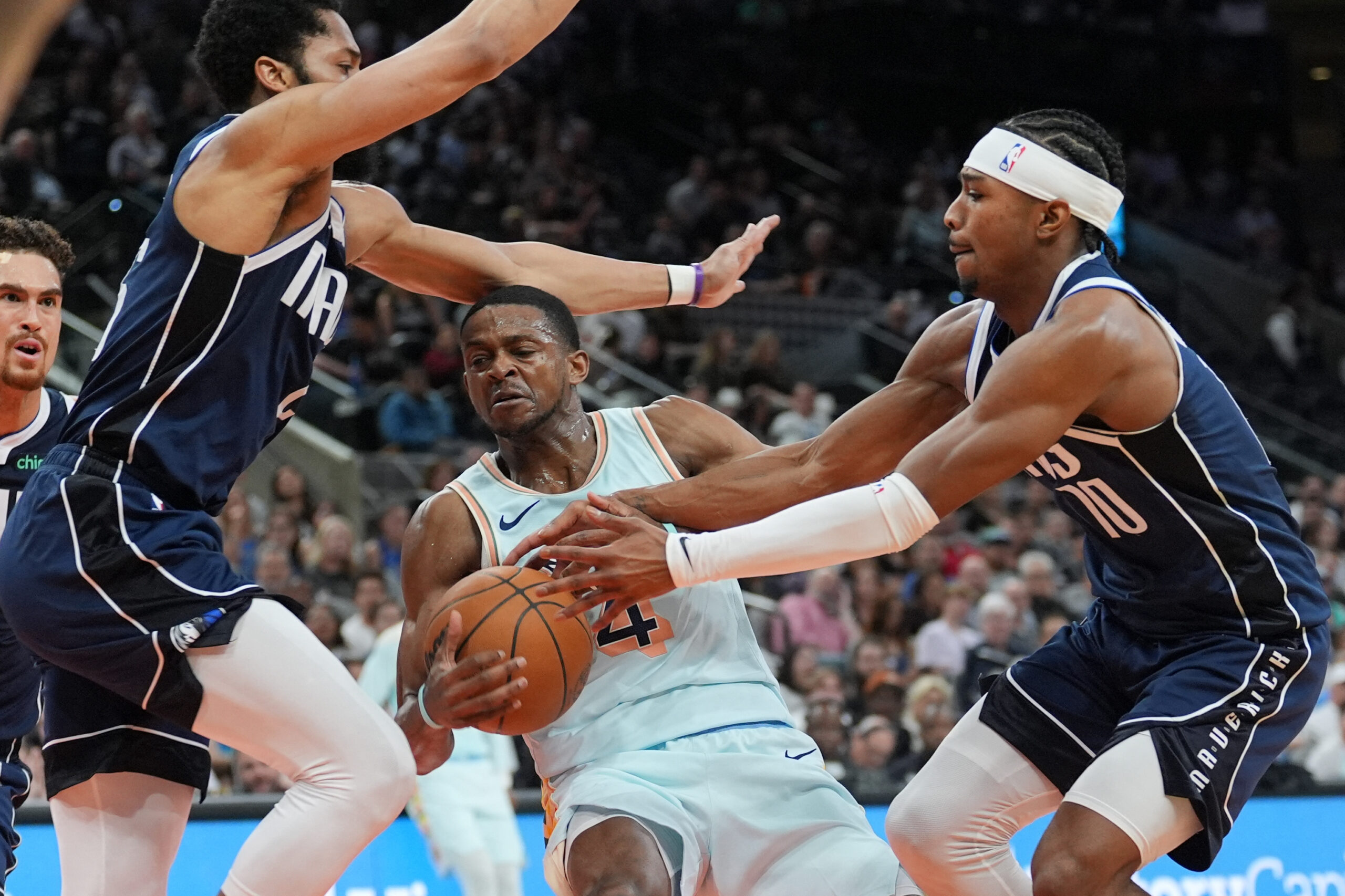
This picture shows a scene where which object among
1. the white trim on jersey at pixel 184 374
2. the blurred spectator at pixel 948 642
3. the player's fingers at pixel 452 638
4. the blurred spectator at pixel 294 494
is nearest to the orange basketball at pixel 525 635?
the player's fingers at pixel 452 638

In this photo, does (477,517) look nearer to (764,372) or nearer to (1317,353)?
(764,372)

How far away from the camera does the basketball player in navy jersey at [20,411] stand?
4430 mm

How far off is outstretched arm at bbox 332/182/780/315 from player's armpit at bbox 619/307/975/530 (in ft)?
2.00

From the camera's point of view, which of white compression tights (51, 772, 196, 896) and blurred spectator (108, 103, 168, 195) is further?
blurred spectator (108, 103, 168, 195)

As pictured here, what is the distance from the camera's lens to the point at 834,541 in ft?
12.9

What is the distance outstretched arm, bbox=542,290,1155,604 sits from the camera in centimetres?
377

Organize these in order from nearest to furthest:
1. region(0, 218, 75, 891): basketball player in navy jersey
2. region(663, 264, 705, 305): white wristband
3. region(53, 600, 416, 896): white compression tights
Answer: region(53, 600, 416, 896): white compression tights
region(0, 218, 75, 891): basketball player in navy jersey
region(663, 264, 705, 305): white wristband

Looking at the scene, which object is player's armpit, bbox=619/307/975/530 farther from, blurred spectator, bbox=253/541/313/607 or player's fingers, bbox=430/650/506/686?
blurred spectator, bbox=253/541/313/607

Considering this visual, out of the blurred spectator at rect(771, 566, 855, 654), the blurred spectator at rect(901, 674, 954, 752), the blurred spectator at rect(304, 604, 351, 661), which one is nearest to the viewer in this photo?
the blurred spectator at rect(304, 604, 351, 661)

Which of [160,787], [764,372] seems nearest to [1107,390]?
[160,787]

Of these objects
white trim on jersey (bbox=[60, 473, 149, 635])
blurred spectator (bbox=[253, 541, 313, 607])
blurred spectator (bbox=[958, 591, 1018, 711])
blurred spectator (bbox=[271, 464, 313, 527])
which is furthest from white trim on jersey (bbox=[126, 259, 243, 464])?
blurred spectator (bbox=[271, 464, 313, 527])

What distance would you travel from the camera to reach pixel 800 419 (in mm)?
13523

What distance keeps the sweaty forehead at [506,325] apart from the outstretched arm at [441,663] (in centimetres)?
46

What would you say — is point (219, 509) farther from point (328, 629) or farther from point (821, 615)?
point (821, 615)
